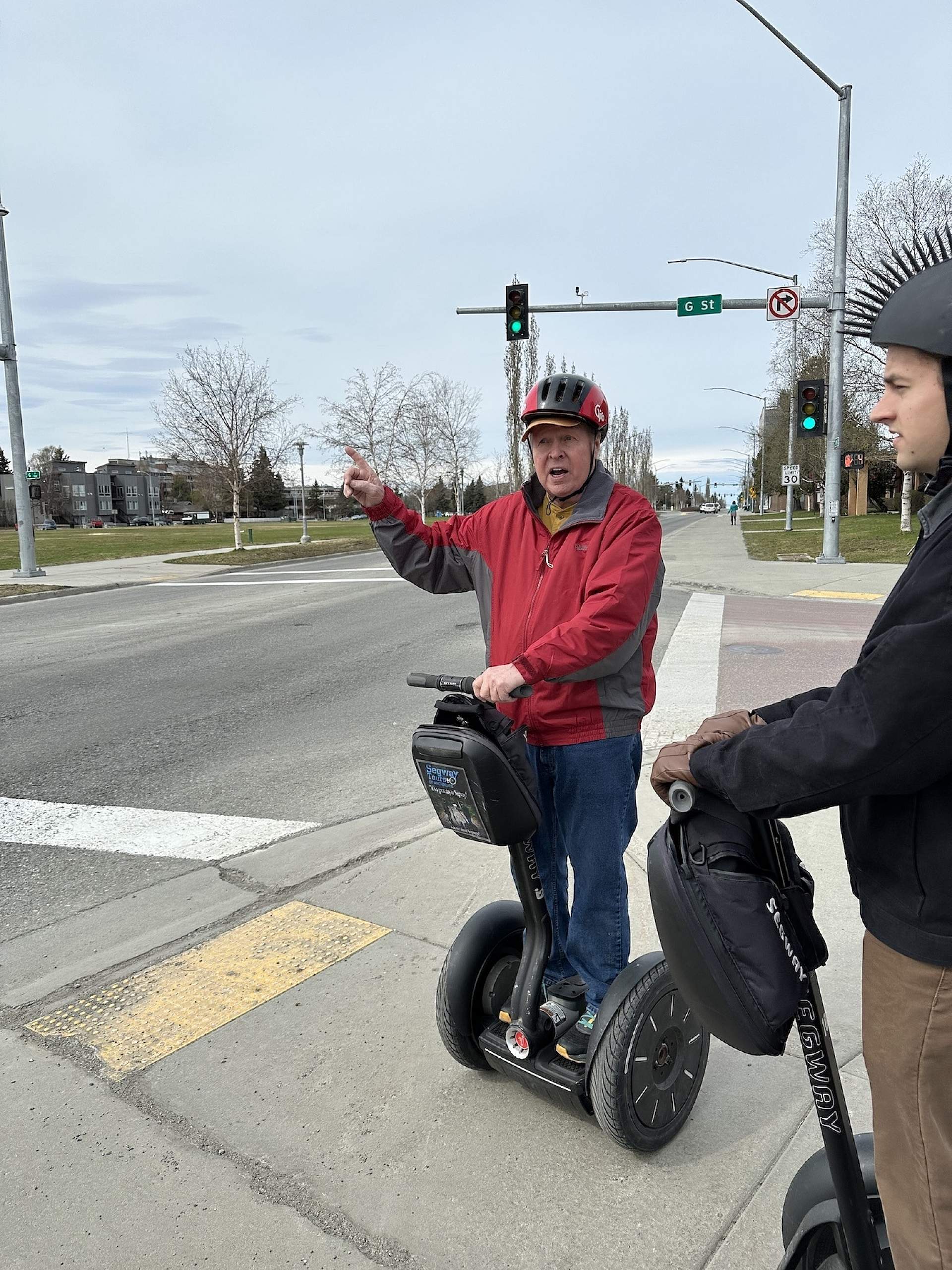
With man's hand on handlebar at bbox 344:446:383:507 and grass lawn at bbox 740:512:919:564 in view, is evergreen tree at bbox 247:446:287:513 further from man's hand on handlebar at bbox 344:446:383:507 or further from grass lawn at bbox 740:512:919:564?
man's hand on handlebar at bbox 344:446:383:507

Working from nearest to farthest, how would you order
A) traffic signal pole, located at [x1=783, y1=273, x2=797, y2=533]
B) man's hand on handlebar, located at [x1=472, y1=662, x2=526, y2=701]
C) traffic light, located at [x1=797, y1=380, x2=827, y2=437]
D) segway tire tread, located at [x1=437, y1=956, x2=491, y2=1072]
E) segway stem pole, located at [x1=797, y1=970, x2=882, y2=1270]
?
segway stem pole, located at [x1=797, y1=970, x2=882, y2=1270] < man's hand on handlebar, located at [x1=472, y1=662, x2=526, y2=701] < segway tire tread, located at [x1=437, y1=956, x2=491, y2=1072] < traffic light, located at [x1=797, y1=380, x2=827, y2=437] < traffic signal pole, located at [x1=783, y1=273, x2=797, y2=533]

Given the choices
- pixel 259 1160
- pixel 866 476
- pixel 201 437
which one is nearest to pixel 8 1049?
pixel 259 1160

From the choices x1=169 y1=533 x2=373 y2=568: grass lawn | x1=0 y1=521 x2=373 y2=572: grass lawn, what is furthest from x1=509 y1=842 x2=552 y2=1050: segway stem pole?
x1=0 y1=521 x2=373 y2=572: grass lawn

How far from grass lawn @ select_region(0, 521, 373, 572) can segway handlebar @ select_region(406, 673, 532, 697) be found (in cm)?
2513

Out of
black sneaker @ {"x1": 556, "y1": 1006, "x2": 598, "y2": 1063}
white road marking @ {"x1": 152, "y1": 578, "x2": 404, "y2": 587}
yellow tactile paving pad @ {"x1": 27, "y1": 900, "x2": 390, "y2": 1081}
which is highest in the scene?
white road marking @ {"x1": 152, "y1": 578, "x2": 404, "y2": 587}

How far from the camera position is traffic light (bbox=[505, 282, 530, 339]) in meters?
18.4

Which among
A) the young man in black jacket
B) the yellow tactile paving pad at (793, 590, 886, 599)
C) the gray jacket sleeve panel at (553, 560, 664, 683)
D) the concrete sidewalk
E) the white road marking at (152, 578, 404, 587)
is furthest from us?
the white road marking at (152, 578, 404, 587)

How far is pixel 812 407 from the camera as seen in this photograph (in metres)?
19.2

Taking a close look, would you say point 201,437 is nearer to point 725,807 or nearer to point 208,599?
point 208,599

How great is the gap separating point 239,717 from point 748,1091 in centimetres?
548

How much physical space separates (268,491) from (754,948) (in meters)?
100

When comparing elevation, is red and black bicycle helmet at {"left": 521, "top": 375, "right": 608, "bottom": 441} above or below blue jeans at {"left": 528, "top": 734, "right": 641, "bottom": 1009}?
above

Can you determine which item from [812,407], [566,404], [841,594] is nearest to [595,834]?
[566,404]

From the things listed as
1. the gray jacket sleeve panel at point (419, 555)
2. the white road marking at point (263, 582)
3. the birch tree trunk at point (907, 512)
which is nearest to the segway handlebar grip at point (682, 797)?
the gray jacket sleeve panel at point (419, 555)
